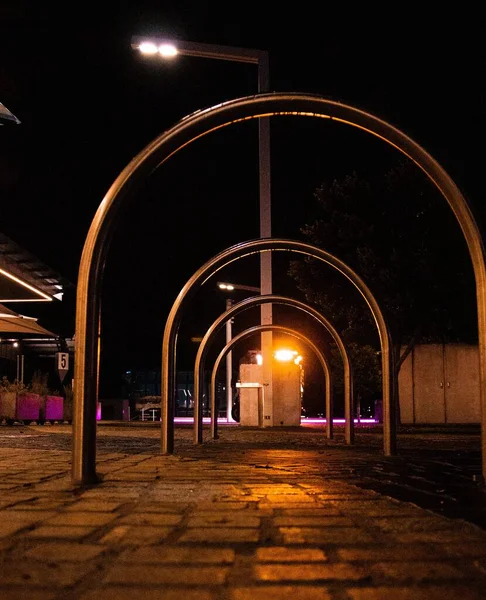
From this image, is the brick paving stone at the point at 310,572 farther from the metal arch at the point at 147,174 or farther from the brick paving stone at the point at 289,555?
the metal arch at the point at 147,174

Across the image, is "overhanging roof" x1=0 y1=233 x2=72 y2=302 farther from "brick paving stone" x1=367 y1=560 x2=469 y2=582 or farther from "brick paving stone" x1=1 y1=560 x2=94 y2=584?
"brick paving stone" x1=367 y1=560 x2=469 y2=582

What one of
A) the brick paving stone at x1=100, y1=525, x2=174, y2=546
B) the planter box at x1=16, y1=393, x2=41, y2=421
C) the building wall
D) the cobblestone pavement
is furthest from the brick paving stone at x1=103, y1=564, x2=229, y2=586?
the building wall

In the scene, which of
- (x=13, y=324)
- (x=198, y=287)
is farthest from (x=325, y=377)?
(x=13, y=324)

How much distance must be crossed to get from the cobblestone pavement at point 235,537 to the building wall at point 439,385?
17.0 m

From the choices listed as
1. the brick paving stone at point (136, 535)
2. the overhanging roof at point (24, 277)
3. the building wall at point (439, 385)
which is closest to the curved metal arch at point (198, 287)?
the brick paving stone at point (136, 535)

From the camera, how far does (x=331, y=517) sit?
3.17 meters

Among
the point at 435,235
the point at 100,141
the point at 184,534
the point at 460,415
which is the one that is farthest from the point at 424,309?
the point at 184,534

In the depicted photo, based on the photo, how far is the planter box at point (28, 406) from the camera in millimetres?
15815

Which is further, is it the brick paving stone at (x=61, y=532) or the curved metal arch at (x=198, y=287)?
the curved metal arch at (x=198, y=287)

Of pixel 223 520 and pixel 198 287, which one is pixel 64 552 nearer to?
pixel 223 520

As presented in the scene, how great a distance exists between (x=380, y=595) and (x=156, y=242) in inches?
1164

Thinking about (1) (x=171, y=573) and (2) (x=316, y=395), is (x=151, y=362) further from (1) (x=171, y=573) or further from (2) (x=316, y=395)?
(1) (x=171, y=573)

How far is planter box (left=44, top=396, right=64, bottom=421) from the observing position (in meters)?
17.7

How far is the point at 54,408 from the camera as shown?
18.4m
